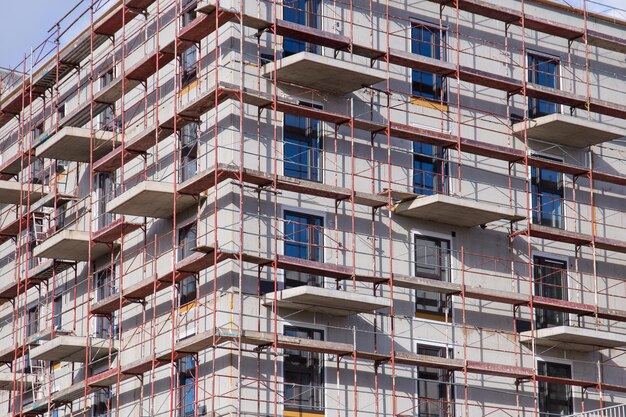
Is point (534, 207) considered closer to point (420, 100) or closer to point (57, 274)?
point (420, 100)

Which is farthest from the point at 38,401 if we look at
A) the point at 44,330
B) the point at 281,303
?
the point at 281,303

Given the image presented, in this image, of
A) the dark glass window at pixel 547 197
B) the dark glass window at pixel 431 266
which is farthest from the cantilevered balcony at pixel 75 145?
the dark glass window at pixel 547 197

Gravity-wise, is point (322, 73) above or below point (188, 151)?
above

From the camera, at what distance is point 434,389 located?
45.4 meters

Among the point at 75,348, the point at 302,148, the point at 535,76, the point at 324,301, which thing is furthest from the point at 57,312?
the point at 535,76

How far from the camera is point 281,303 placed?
43.0m

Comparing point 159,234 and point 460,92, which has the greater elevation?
point 460,92

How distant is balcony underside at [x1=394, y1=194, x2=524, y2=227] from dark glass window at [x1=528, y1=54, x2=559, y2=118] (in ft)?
15.5

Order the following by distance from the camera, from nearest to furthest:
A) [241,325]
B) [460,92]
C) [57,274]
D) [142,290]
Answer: [241,325]
[142,290]
[460,92]
[57,274]

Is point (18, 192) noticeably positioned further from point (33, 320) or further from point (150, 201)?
point (150, 201)

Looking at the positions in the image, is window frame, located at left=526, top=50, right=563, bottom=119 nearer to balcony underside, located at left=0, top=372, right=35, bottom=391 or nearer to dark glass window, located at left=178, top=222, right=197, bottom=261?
dark glass window, located at left=178, top=222, right=197, bottom=261

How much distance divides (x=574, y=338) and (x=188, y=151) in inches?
466

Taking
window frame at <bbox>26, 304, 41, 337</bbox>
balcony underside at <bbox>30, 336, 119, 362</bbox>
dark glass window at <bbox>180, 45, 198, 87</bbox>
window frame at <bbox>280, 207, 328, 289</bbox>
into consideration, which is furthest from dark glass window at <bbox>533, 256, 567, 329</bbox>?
window frame at <bbox>26, 304, 41, 337</bbox>

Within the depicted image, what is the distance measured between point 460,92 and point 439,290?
21.0ft
